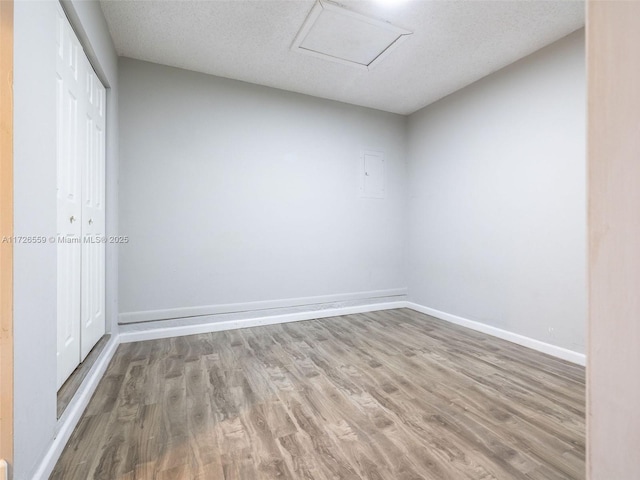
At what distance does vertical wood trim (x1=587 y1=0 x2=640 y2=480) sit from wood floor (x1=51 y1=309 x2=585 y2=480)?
82 centimetres

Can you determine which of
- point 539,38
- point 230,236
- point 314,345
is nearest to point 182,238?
point 230,236

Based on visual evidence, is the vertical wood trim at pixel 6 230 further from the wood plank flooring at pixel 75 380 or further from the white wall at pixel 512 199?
the white wall at pixel 512 199

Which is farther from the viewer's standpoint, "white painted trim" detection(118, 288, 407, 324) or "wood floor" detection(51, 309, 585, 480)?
"white painted trim" detection(118, 288, 407, 324)

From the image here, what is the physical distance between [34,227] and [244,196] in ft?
7.23

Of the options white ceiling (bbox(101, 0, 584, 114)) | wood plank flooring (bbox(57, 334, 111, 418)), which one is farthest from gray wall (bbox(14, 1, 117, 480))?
white ceiling (bbox(101, 0, 584, 114))

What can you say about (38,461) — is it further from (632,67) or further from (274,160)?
(274,160)

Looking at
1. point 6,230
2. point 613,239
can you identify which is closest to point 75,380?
point 6,230

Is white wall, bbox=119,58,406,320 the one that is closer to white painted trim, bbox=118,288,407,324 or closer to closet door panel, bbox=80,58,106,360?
white painted trim, bbox=118,288,407,324

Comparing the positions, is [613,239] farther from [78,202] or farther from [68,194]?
[78,202]

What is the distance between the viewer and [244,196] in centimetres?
326

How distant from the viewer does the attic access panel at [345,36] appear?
2.21 meters

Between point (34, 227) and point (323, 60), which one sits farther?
point (323, 60)

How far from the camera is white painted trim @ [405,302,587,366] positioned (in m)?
2.39

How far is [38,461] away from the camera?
1.14 m
